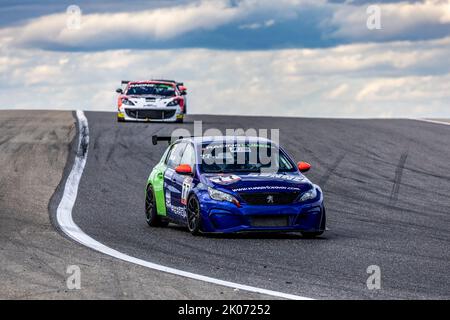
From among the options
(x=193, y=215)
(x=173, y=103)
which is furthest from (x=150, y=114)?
(x=193, y=215)

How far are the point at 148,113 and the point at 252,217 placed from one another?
22568mm

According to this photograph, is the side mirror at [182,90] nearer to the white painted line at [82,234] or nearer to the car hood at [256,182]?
the white painted line at [82,234]

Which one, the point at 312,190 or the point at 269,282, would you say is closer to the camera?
the point at 269,282

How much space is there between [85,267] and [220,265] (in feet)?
4.71

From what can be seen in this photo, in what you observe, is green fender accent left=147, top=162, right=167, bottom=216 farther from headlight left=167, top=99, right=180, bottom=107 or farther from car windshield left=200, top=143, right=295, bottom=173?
headlight left=167, top=99, right=180, bottom=107

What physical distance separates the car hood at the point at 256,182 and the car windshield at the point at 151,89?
2280cm

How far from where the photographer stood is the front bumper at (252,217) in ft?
48.8

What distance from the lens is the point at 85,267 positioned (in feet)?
38.4

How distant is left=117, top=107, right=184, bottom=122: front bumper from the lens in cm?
3719

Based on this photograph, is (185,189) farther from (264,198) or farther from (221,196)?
(264,198)

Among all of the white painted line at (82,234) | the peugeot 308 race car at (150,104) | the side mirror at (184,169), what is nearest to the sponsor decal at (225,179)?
the side mirror at (184,169)

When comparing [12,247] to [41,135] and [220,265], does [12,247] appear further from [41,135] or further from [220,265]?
[41,135]
